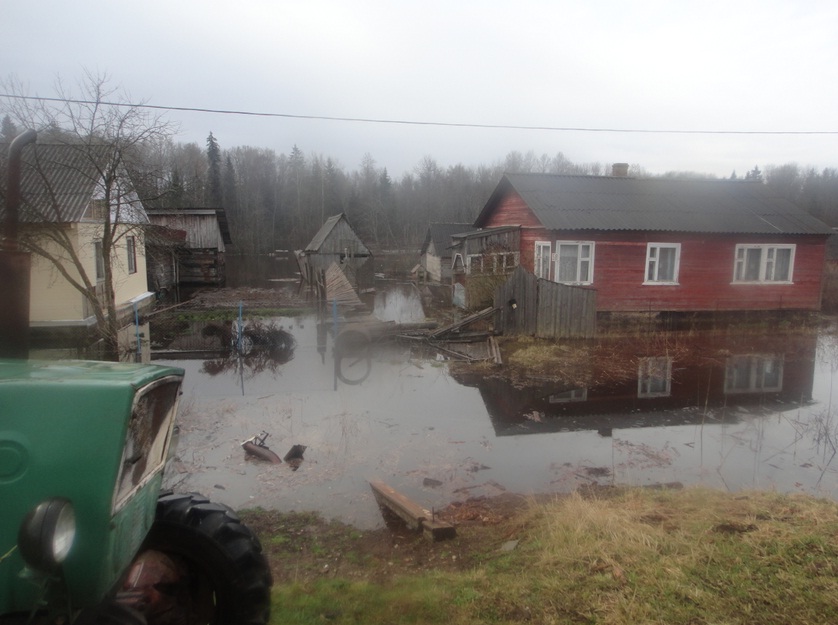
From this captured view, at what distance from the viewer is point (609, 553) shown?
4148mm

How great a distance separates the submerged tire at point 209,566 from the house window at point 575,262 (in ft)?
53.5

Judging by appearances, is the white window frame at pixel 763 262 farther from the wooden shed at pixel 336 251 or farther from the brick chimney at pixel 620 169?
the wooden shed at pixel 336 251

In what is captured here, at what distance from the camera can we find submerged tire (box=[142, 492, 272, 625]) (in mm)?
2859

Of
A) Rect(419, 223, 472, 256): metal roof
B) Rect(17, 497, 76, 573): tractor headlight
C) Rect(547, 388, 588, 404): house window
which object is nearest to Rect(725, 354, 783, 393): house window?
Rect(547, 388, 588, 404): house window

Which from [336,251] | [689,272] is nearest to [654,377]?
[689,272]

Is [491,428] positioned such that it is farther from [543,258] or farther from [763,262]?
[763,262]

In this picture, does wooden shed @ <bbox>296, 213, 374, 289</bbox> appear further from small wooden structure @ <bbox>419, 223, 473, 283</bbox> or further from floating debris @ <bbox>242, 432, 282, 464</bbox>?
floating debris @ <bbox>242, 432, 282, 464</bbox>

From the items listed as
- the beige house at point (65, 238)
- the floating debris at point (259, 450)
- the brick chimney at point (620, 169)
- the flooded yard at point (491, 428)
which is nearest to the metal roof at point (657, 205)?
the brick chimney at point (620, 169)

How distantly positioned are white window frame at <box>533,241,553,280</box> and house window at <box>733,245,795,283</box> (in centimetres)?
695

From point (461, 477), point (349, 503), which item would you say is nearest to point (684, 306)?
point (461, 477)

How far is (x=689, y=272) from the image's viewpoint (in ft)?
61.8

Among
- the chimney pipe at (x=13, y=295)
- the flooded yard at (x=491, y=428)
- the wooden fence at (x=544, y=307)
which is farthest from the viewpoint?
the wooden fence at (x=544, y=307)

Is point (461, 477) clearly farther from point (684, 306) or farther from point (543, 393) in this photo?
point (684, 306)

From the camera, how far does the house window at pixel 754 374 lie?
11.1m
